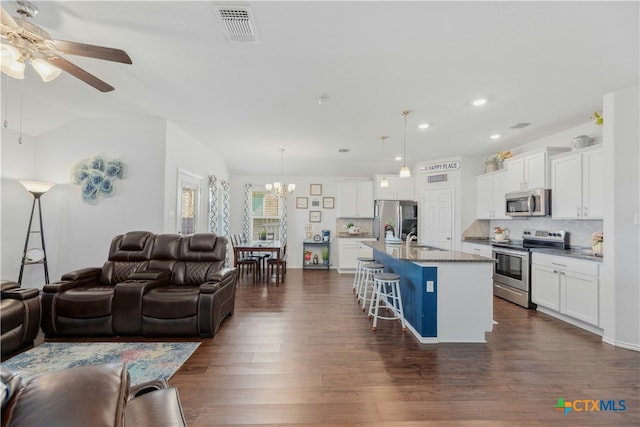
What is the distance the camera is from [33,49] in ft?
6.05

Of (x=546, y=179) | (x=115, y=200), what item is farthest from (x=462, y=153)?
(x=115, y=200)

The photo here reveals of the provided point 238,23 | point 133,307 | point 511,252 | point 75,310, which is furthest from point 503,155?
point 75,310

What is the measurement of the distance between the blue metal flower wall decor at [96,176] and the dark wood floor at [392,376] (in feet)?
9.05

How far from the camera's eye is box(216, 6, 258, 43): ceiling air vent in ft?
6.15

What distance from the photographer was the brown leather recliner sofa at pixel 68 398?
0.57 meters

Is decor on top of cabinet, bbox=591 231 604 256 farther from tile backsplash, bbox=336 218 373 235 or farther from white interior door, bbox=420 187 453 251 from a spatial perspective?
tile backsplash, bbox=336 218 373 235

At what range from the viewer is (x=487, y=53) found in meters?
2.31

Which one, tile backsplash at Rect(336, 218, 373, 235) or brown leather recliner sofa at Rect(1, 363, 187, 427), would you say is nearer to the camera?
brown leather recliner sofa at Rect(1, 363, 187, 427)

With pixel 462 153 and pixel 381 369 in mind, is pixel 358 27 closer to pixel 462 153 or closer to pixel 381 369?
pixel 381 369

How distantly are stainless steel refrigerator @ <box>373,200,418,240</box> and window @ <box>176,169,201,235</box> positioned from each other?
4.22 meters

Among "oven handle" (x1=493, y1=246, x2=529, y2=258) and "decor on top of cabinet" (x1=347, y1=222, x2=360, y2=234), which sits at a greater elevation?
"decor on top of cabinet" (x1=347, y1=222, x2=360, y2=234)

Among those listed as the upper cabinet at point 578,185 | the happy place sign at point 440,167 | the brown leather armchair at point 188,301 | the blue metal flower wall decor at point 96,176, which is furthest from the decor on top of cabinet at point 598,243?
the blue metal flower wall decor at point 96,176

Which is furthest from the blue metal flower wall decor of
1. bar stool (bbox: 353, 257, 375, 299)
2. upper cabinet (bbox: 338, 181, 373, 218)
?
upper cabinet (bbox: 338, 181, 373, 218)

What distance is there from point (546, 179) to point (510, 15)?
3.17m
